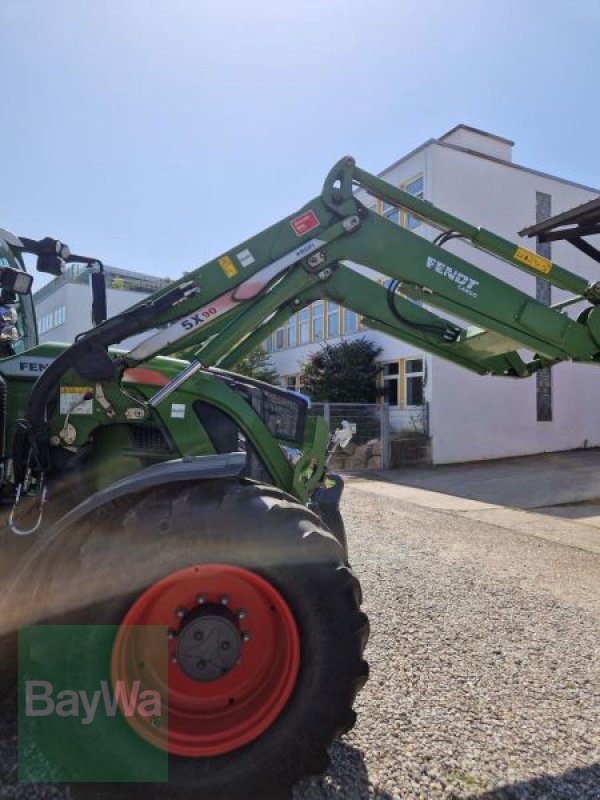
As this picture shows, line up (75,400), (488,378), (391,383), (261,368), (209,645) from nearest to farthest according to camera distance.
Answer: (209,645) < (75,400) < (488,378) < (391,383) < (261,368)

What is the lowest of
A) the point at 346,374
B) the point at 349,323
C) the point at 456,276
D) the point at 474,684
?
the point at 474,684

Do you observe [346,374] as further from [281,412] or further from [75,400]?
[75,400]

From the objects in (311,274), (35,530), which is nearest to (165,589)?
(35,530)

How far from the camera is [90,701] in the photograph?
2.43 metres

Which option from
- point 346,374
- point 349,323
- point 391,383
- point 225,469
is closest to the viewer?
point 225,469

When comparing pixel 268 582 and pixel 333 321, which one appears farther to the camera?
pixel 333 321

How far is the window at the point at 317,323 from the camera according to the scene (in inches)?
996

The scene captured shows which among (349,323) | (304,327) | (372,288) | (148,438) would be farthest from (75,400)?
(304,327)

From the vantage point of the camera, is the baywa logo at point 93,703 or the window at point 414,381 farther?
the window at point 414,381

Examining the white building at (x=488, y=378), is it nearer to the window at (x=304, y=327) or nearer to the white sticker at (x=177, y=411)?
the window at (x=304, y=327)

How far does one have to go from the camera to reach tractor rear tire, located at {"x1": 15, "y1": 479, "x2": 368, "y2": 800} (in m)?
2.43

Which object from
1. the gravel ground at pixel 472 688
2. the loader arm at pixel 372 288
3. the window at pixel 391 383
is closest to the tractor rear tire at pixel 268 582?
the gravel ground at pixel 472 688

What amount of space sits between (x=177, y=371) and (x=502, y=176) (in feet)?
62.1

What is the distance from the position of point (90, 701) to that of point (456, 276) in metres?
2.89
